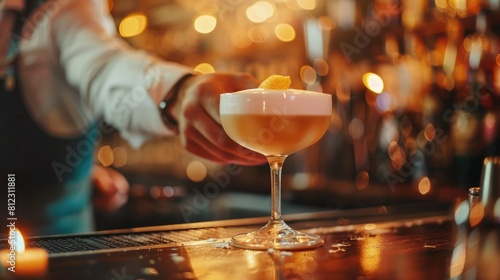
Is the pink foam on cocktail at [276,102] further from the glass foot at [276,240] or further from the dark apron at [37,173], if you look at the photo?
the dark apron at [37,173]

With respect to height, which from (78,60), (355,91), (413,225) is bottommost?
(413,225)

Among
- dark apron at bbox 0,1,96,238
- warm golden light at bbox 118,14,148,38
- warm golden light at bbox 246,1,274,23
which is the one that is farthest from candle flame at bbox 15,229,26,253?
warm golden light at bbox 246,1,274,23

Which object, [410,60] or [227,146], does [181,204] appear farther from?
[410,60]

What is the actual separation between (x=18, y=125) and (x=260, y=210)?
134cm

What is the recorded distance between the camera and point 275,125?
1199 millimetres

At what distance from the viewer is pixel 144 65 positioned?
2.00m

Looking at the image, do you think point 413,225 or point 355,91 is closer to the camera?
point 413,225

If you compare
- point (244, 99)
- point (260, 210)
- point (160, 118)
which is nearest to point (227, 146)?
point (160, 118)

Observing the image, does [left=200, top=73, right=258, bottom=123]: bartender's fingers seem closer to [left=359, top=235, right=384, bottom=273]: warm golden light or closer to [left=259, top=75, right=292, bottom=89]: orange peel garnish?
[left=259, top=75, right=292, bottom=89]: orange peel garnish

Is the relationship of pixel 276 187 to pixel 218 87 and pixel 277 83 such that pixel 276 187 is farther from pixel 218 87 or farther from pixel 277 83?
pixel 218 87

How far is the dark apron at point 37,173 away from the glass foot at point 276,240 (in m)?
0.86

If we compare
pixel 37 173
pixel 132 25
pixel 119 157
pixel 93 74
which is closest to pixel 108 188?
pixel 119 157

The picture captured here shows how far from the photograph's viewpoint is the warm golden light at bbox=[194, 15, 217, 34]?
8.96ft

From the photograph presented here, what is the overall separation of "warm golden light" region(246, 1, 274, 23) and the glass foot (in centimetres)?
199
